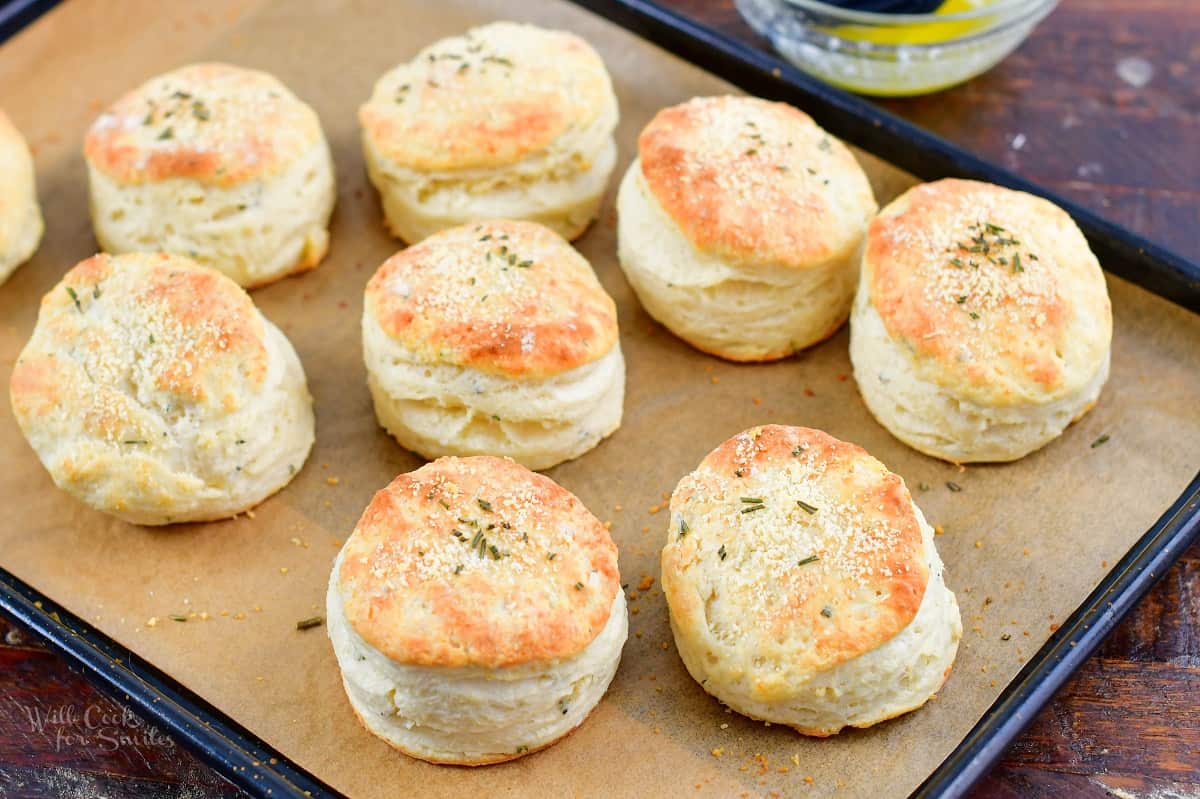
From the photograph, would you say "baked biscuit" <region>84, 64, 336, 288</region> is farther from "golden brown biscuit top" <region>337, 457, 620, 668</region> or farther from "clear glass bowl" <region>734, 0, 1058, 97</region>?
"clear glass bowl" <region>734, 0, 1058, 97</region>

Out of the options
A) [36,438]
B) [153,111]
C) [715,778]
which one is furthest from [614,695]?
[153,111]

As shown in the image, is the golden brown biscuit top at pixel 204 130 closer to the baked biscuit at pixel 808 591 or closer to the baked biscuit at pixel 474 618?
the baked biscuit at pixel 474 618

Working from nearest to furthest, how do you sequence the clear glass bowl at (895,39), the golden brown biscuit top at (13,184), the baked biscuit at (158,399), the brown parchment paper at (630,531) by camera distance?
the brown parchment paper at (630,531) → the baked biscuit at (158,399) → the golden brown biscuit top at (13,184) → the clear glass bowl at (895,39)

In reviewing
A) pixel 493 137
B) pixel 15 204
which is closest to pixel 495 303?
pixel 493 137

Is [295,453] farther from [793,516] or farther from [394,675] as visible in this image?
[793,516]

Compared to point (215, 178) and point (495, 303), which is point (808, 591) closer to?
point (495, 303)

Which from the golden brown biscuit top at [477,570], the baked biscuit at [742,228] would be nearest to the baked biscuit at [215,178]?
the baked biscuit at [742,228]

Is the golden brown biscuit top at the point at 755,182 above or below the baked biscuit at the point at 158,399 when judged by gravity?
above
